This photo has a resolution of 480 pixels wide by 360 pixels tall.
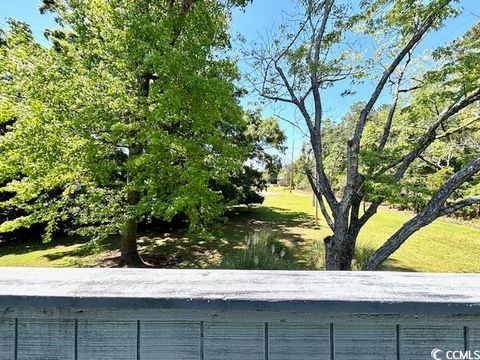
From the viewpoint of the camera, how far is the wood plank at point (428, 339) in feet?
2.49

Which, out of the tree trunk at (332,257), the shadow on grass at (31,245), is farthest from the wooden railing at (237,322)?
the shadow on grass at (31,245)

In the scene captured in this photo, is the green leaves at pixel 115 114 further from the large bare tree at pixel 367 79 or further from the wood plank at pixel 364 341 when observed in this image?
the wood plank at pixel 364 341

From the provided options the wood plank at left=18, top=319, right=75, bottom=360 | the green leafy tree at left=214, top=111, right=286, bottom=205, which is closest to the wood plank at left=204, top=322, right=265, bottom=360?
the wood plank at left=18, top=319, right=75, bottom=360

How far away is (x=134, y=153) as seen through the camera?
5523 mm

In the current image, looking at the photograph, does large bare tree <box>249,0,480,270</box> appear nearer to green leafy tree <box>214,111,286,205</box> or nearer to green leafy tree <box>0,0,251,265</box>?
green leafy tree <box>0,0,251,265</box>

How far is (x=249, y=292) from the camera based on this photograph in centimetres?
78

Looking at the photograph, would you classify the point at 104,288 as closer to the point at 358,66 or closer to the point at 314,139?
the point at 314,139

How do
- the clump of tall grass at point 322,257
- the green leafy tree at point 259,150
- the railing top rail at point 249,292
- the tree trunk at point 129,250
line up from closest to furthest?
the railing top rail at point 249,292
the clump of tall grass at point 322,257
the tree trunk at point 129,250
the green leafy tree at point 259,150

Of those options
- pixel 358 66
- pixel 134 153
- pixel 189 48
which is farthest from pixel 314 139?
pixel 134 153

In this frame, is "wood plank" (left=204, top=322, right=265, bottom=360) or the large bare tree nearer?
"wood plank" (left=204, top=322, right=265, bottom=360)

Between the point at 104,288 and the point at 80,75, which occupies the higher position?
the point at 80,75

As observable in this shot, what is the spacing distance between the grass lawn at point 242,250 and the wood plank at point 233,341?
501 cm

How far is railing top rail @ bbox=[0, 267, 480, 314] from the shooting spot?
738mm

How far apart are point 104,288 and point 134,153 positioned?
5049mm
